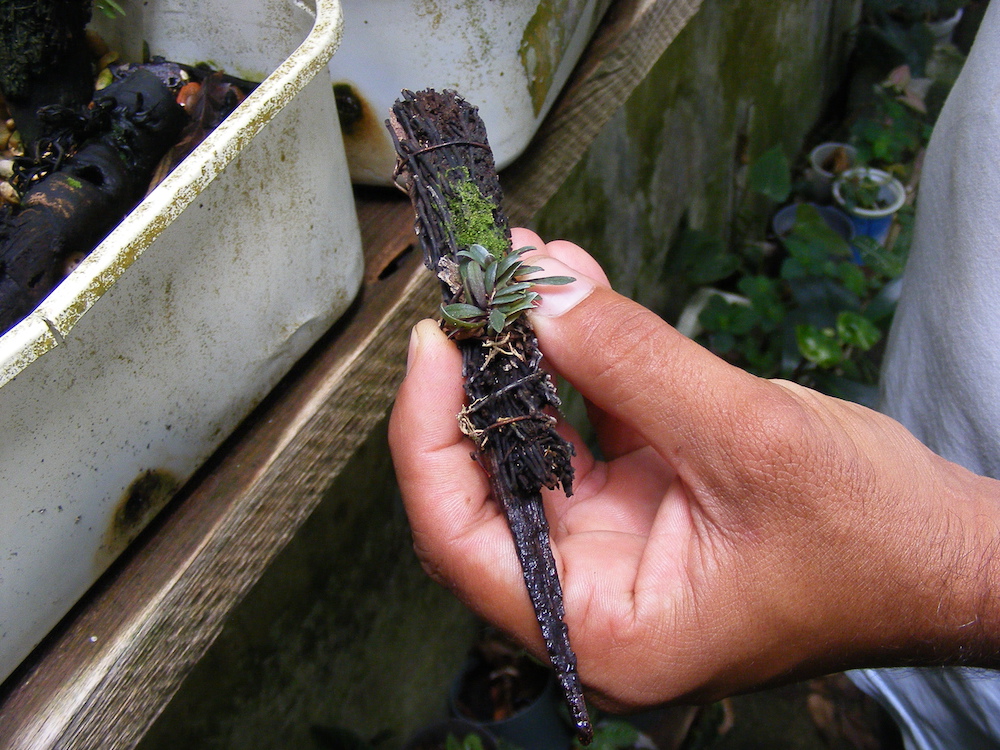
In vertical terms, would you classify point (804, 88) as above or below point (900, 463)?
below

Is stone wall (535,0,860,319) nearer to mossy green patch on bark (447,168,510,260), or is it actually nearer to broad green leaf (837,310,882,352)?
broad green leaf (837,310,882,352)

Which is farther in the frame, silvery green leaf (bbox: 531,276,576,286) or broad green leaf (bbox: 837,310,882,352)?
broad green leaf (bbox: 837,310,882,352)

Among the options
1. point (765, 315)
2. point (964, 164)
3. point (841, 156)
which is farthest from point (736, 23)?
point (964, 164)

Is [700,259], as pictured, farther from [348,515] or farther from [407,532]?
[348,515]

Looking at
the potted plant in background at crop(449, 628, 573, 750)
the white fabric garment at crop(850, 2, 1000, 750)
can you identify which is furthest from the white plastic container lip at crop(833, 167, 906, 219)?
the potted plant in background at crop(449, 628, 573, 750)

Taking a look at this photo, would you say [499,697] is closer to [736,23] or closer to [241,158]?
[241,158]

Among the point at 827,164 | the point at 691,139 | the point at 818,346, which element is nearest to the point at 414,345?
the point at 818,346

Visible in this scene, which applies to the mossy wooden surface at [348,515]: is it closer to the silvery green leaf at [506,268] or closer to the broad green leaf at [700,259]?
the broad green leaf at [700,259]
